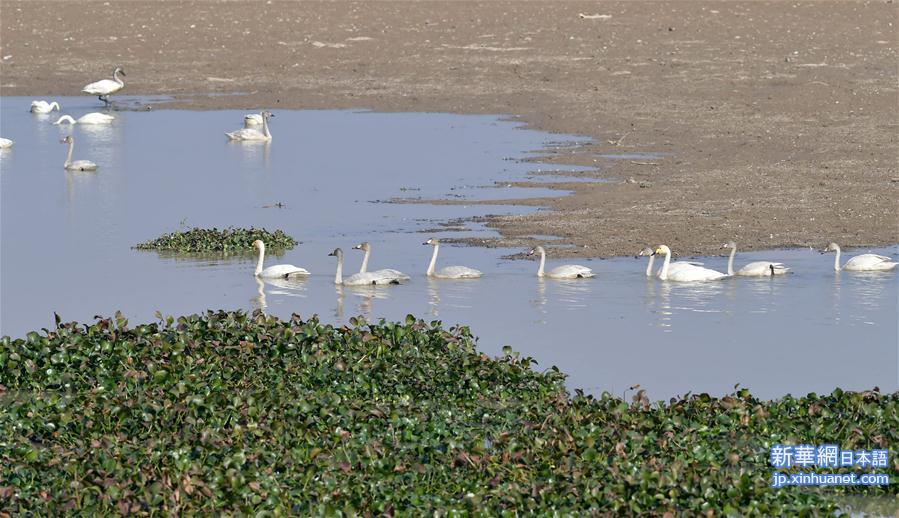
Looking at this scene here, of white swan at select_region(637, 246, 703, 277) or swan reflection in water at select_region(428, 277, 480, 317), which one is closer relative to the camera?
swan reflection in water at select_region(428, 277, 480, 317)

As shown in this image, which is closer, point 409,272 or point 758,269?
point 758,269

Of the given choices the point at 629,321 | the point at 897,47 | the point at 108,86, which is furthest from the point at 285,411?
the point at 897,47

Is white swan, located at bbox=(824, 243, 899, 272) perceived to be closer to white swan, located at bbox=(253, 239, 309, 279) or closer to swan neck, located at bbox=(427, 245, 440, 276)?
swan neck, located at bbox=(427, 245, 440, 276)

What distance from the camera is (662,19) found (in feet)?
138

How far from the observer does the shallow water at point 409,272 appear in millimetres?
13703

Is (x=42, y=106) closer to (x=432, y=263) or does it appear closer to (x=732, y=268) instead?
(x=432, y=263)

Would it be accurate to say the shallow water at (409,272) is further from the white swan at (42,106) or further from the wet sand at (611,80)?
the white swan at (42,106)

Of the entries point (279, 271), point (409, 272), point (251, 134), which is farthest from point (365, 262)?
point (251, 134)

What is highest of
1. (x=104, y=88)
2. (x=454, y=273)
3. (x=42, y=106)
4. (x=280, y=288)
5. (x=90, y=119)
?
(x=104, y=88)

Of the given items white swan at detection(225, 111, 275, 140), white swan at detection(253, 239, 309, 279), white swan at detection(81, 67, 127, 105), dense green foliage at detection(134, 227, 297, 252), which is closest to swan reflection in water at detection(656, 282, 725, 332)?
white swan at detection(253, 239, 309, 279)

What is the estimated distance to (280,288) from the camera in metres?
16.7

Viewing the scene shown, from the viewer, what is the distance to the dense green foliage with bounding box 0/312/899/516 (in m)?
9.05

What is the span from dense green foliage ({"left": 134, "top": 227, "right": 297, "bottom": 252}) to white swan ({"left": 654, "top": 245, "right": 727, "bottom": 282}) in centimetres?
481

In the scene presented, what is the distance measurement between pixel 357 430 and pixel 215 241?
879 centimetres
